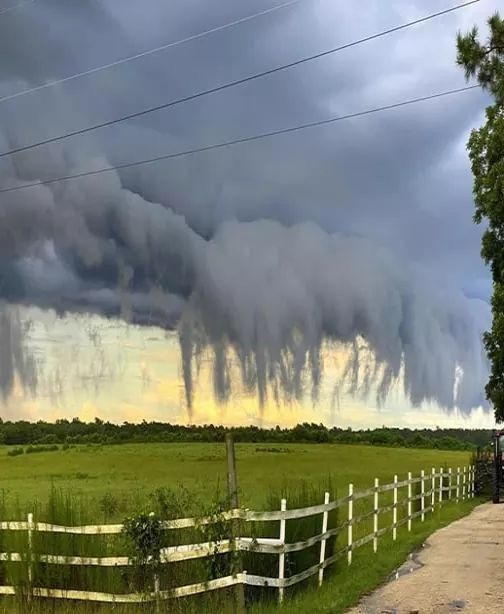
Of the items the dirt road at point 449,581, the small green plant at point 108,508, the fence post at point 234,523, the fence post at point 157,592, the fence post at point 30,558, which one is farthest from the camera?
the small green plant at point 108,508

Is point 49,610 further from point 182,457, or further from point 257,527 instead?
point 182,457

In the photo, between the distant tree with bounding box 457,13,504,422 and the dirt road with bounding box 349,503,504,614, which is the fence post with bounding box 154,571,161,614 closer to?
the dirt road with bounding box 349,503,504,614

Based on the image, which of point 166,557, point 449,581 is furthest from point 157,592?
point 449,581

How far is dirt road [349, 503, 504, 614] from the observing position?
10.6 metres

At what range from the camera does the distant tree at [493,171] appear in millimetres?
17000

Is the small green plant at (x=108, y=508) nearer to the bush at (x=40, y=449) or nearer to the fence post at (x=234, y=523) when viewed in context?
the fence post at (x=234, y=523)

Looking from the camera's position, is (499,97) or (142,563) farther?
(499,97)

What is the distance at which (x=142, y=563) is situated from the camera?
33.9ft

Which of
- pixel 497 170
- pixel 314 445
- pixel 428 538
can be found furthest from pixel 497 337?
pixel 314 445

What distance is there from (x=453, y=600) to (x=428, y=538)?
27.9 feet

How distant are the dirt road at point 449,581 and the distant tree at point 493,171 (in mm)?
9374

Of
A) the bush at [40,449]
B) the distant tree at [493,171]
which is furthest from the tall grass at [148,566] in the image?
the bush at [40,449]

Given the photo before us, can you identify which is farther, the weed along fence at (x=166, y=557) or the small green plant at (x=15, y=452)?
the small green plant at (x=15, y=452)

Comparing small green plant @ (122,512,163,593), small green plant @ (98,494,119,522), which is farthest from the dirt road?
small green plant @ (98,494,119,522)
